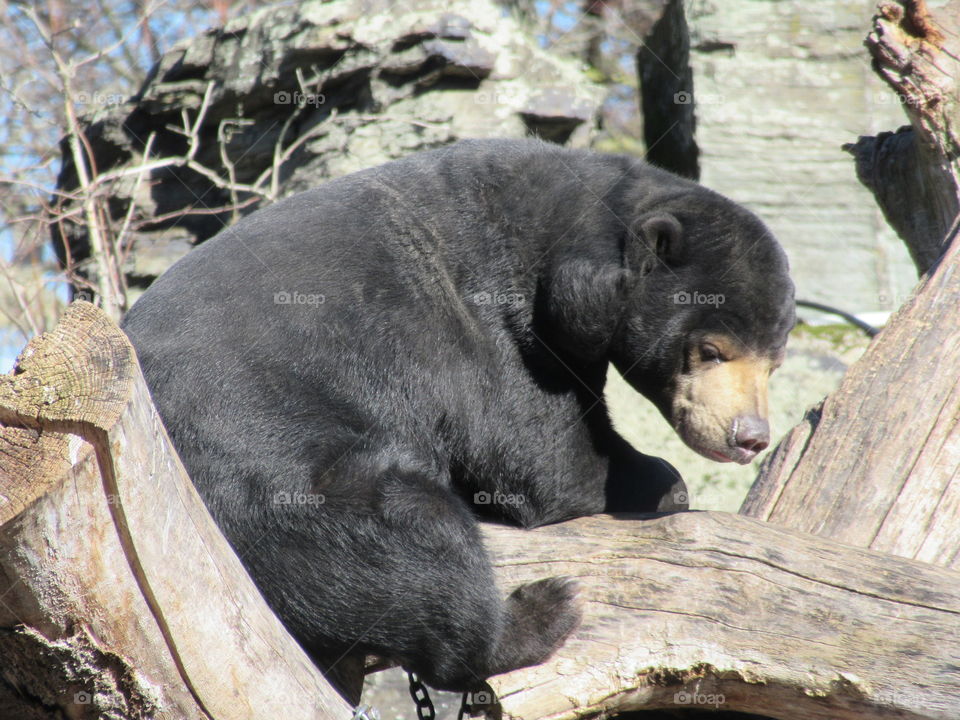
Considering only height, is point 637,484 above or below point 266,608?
below

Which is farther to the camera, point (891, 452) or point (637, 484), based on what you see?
point (637, 484)

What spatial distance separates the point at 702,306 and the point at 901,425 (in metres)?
0.95

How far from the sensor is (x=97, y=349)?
7.72 feet

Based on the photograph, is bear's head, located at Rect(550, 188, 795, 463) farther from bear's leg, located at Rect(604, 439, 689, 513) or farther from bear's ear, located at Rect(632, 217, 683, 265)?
bear's leg, located at Rect(604, 439, 689, 513)

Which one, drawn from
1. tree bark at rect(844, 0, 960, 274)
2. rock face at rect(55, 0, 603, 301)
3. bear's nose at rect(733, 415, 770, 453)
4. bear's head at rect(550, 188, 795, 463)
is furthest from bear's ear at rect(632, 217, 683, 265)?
rock face at rect(55, 0, 603, 301)

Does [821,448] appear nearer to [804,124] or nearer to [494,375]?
[494,375]

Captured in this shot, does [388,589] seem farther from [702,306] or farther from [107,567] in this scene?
[702,306]

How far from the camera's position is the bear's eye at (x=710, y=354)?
13.2 feet

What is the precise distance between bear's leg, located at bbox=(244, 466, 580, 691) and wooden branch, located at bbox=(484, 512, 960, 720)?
204 millimetres

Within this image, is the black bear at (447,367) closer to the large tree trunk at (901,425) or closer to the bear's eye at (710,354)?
the bear's eye at (710,354)

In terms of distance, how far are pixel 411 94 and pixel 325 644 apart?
5.66 m

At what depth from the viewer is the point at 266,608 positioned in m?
2.69

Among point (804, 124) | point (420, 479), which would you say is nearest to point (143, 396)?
point (420, 479)

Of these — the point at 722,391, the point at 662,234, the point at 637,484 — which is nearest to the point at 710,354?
the point at 722,391
